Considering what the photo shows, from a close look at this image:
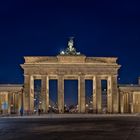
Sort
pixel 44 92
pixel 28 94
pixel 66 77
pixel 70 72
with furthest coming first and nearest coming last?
pixel 66 77, pixel 44 92, pixel 28 94, pixel 70 72

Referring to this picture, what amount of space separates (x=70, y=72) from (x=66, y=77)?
5.36 m

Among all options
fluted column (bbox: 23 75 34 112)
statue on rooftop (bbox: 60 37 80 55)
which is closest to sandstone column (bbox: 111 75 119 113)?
statue on rooftop (bbox: 60 37 80 55)

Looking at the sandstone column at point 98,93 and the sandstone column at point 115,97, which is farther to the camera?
the sandstone column at point 115,97

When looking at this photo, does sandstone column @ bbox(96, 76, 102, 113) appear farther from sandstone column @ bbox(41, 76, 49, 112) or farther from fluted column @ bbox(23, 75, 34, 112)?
fluted column @ bbox(23, 75, 34, 112)

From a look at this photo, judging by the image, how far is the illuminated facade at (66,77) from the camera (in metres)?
109

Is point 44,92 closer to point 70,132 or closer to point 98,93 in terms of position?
point 98,93

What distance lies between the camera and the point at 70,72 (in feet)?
359

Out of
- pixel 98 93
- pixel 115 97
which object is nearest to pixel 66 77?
pixel 98 93

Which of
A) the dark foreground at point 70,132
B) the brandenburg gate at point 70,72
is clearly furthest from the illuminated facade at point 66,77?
the dark foreground at point 70,132

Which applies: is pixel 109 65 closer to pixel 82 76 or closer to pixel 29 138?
pixel 82 76

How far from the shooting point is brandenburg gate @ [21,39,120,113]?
109 metres

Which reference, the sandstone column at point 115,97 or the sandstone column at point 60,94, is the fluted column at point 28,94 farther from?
the sandstone column at point 115,97

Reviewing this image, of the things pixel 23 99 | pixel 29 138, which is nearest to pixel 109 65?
pixel 23 99

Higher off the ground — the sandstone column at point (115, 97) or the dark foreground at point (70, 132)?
the sandstone column at point (115, 97)
